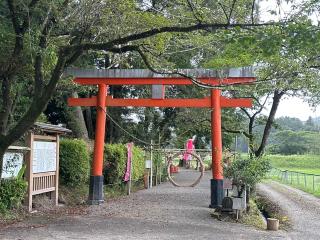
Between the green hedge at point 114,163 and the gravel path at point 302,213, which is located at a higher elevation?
the green hedge at point 114,163

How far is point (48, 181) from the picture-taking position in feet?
45.3

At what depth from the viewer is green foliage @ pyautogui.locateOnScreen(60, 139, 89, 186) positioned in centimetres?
1551

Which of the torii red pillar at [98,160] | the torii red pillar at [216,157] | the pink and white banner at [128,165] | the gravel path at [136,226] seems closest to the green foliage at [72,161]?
the torii red pillar at [98,160]

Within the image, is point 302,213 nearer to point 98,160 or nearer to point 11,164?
point 98,160

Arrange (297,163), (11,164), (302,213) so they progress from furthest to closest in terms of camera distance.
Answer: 1. (297,163)
2. (302,213)
3. (11,164)

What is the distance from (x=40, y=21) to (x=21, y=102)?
16.3 ft

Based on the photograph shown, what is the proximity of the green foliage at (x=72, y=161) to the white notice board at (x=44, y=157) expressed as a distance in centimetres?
133

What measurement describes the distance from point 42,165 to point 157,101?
4.15 metres

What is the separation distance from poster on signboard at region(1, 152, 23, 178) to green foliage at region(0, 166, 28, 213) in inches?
6.9

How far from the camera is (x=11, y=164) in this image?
1184cm

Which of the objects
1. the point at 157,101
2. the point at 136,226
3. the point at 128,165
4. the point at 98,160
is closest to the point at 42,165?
the point at 98,160

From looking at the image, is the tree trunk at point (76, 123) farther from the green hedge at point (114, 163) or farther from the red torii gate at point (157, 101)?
the red torii gate at point (157, 101)

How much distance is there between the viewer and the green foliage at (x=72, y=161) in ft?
50.9

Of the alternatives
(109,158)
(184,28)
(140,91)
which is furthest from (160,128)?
(184,28)
